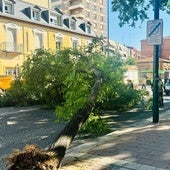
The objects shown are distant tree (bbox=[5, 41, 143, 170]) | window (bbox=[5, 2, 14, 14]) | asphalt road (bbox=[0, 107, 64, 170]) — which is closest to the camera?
distant tree (bbox=[5, 41, 143, 170])

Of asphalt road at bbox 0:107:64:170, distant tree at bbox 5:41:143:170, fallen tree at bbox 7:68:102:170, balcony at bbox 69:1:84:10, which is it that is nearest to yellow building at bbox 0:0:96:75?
distant tree at bbox 5:41:143:170

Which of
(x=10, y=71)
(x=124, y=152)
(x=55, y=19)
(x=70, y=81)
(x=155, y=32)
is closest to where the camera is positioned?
(x=124, y=152)

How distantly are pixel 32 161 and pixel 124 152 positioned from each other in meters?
2.25

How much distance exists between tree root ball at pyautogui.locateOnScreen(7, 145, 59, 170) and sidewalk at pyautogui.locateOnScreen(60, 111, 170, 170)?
0.77 metres

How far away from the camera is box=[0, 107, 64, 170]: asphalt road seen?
23.1ft

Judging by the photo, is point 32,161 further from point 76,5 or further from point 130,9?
point 76,5

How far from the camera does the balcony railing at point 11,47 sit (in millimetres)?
30141

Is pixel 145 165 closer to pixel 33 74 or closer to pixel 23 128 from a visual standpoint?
pixel 23 128

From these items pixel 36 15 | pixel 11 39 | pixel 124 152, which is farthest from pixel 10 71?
pixel 124 152

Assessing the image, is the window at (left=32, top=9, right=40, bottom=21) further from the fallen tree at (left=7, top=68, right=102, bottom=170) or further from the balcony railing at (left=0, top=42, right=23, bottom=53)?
the fallen tree at (left=7, top=68, right=102, bottom=170)

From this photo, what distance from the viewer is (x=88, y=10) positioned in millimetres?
74500

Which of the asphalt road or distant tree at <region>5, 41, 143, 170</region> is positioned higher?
distant tree at <region>5, 41, 143, 170</region>

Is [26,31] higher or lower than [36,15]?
lower

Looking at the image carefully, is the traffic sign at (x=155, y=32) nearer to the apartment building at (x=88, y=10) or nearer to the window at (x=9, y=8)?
the window at (x=9, y=8)
